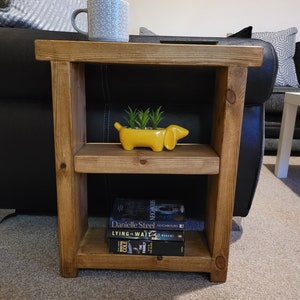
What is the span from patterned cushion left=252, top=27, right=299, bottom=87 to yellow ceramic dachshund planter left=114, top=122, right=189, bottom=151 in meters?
1.76

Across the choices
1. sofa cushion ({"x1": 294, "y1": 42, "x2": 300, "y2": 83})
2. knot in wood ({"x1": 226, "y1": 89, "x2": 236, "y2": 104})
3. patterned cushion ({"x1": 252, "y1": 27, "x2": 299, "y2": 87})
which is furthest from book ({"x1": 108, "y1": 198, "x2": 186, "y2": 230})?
sofa cushion ({"x1": 294, "y1": 42, "x2": 300, "y2": 83})

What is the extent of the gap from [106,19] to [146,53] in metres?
0.12

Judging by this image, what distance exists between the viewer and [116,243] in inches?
28.8

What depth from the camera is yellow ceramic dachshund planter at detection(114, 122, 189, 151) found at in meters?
0.70

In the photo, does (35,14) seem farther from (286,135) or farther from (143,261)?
(286,135)

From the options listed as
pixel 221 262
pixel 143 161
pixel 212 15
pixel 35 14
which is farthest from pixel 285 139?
pixel 212 15

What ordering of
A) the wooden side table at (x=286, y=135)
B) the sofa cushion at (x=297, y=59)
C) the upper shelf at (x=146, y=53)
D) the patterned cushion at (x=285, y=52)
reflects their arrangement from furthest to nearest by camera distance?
1. the sofa cushion at (x=297, y=59)
2. the patterned cushion at (x=285, y=52)
3. the wooden side table at (x=286, y=135)
4. the upper shelf at (x=146, y=53)

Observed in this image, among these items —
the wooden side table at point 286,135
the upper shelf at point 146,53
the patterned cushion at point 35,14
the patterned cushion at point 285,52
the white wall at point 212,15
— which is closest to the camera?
the upper shelf at point 146,53

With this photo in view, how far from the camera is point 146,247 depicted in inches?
28.8

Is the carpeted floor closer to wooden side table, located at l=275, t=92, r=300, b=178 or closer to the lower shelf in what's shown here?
the lower shelf

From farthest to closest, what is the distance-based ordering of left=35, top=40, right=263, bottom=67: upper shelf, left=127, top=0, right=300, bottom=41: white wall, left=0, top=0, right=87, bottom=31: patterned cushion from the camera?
left=127, top=0, right=300, bottom=41: white wall → left=0, top=0, right=87, bottom=31: patterned cushion → left=35, top=40, right=263, bottom=67: upper shelf

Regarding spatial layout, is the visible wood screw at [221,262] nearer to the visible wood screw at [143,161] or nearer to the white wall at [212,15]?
the visible wood screw at [143,161]

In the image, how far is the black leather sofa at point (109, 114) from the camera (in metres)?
0.75

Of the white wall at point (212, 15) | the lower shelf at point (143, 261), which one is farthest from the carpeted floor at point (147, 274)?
the white wall at point (212, 15)
